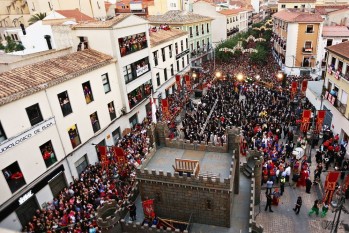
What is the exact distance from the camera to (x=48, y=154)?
21.8m

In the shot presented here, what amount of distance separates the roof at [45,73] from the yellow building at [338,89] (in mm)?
22837

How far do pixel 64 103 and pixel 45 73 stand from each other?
284 cm

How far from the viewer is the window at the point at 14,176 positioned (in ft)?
61.7

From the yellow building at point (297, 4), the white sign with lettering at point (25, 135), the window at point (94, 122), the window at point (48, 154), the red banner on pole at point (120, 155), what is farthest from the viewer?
the yellow building at point (297, 4)

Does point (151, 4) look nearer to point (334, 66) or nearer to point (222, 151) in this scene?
point (334, 66)

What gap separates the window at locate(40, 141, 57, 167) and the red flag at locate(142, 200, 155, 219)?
29.8 feet

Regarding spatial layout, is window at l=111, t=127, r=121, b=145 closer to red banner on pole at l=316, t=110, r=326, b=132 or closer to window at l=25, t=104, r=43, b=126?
window at l=25, t=104, r=43, b=126

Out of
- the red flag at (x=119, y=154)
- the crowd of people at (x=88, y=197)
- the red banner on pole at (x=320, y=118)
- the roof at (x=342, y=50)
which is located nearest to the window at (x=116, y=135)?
the crowd of people at (x=88, y=197)

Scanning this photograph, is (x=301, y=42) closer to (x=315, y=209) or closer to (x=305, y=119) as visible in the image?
(x=305, y=119)

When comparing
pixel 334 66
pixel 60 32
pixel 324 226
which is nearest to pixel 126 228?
pixel 324 226

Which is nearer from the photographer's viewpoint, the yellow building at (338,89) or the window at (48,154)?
the window at (48,154)

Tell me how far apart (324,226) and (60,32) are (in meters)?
30.4

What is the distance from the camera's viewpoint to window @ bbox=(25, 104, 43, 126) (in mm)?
20364

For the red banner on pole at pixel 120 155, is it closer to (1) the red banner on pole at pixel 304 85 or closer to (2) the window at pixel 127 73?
(2) the window at pixel 127 73
